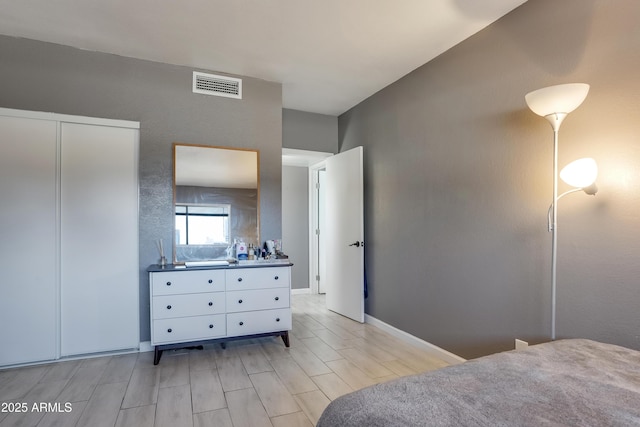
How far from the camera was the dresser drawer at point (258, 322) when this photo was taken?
2.96m

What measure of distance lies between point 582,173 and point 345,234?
265cm

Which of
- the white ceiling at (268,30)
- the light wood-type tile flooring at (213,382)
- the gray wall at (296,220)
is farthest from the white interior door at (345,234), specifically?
the white ceiling at (268,30)

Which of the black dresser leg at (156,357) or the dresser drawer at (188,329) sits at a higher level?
the dresser drawer at (188,329)

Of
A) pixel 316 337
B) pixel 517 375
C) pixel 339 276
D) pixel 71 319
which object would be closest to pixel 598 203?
pixel 517 375

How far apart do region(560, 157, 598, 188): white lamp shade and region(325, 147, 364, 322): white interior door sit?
2243mm

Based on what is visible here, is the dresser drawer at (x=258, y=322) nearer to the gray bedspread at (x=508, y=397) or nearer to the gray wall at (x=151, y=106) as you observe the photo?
the gray wall at (x=151, y=106)

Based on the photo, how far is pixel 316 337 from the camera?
11.2 feet

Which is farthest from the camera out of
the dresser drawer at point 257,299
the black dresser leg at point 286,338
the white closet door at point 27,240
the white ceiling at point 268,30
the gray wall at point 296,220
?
the gray wall at point 296,220

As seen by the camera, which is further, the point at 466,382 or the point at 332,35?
the point at 332,35

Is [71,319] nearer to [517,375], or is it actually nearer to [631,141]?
[517,375]

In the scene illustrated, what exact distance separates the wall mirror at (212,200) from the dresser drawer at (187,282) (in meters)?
0.39

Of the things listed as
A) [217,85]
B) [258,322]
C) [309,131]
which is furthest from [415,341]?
[217,85]

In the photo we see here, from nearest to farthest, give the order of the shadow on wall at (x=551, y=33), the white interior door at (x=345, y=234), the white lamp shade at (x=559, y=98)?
the white lamp shade at (x=559, y=98), the shadow on wall at (x=551, y=33), the white interior door at (x=345, y=234)

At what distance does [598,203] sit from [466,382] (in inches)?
53.3
